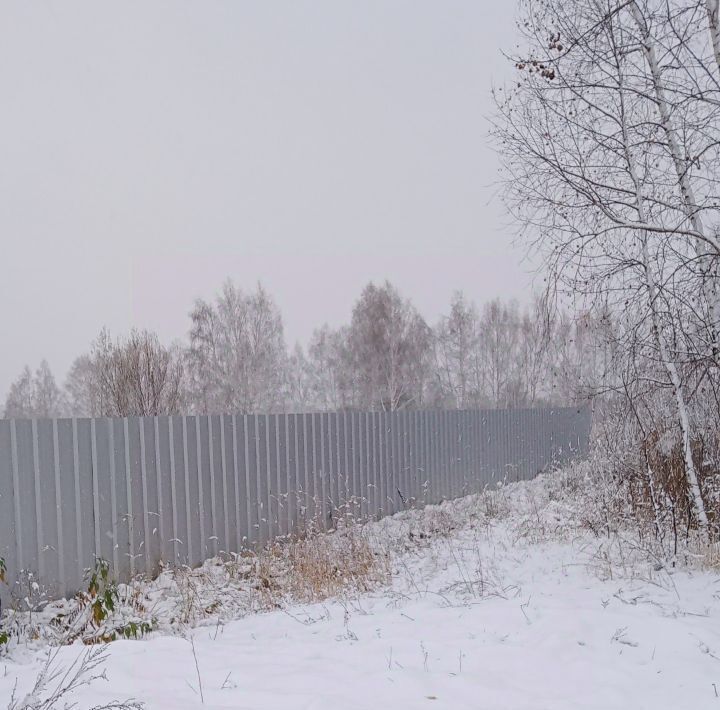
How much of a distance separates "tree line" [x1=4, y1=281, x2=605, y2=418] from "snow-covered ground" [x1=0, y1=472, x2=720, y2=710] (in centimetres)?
729

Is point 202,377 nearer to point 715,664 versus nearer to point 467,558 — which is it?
point 467,558

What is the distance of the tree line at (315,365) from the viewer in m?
11.2

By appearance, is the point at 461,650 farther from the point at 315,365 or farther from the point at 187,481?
the point at 315,365

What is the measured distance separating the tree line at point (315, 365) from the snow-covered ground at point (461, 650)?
7292 mm

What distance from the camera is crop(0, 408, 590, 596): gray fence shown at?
477 centimetres

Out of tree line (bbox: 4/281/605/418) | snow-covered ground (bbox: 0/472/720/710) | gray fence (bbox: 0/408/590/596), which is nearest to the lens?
snow-covered ground (bbox: 0/472/720/710)

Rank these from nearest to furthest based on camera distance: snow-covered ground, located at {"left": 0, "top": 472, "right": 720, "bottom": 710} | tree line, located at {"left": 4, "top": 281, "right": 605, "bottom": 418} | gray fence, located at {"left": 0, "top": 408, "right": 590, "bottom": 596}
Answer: snow-covered ground, located at {"left": 0, "top": 472, "right": 720, "bottom": 710} → gray fence, located at {"left": 0, "top": 408, "right": 590, "bottom": 596} → tree line, located at {"left": 4, "top": 281, "right": 605, "bottom": 418}

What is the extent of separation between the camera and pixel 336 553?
5918mm

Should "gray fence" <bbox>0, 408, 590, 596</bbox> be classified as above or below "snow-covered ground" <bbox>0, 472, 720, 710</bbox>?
above

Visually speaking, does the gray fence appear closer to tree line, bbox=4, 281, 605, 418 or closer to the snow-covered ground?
the snow-covered ground

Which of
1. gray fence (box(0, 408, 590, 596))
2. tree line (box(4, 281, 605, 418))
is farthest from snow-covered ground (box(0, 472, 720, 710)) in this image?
tree line (box(4, 281, 605, 418))

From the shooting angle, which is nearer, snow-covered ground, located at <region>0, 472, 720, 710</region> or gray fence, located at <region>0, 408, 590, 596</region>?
snow-covered ground, located at <region>0, 472, 720, 710</region>

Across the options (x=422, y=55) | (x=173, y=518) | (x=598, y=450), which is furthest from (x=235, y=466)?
(x=422, y=55)

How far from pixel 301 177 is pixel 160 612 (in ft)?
64.0
